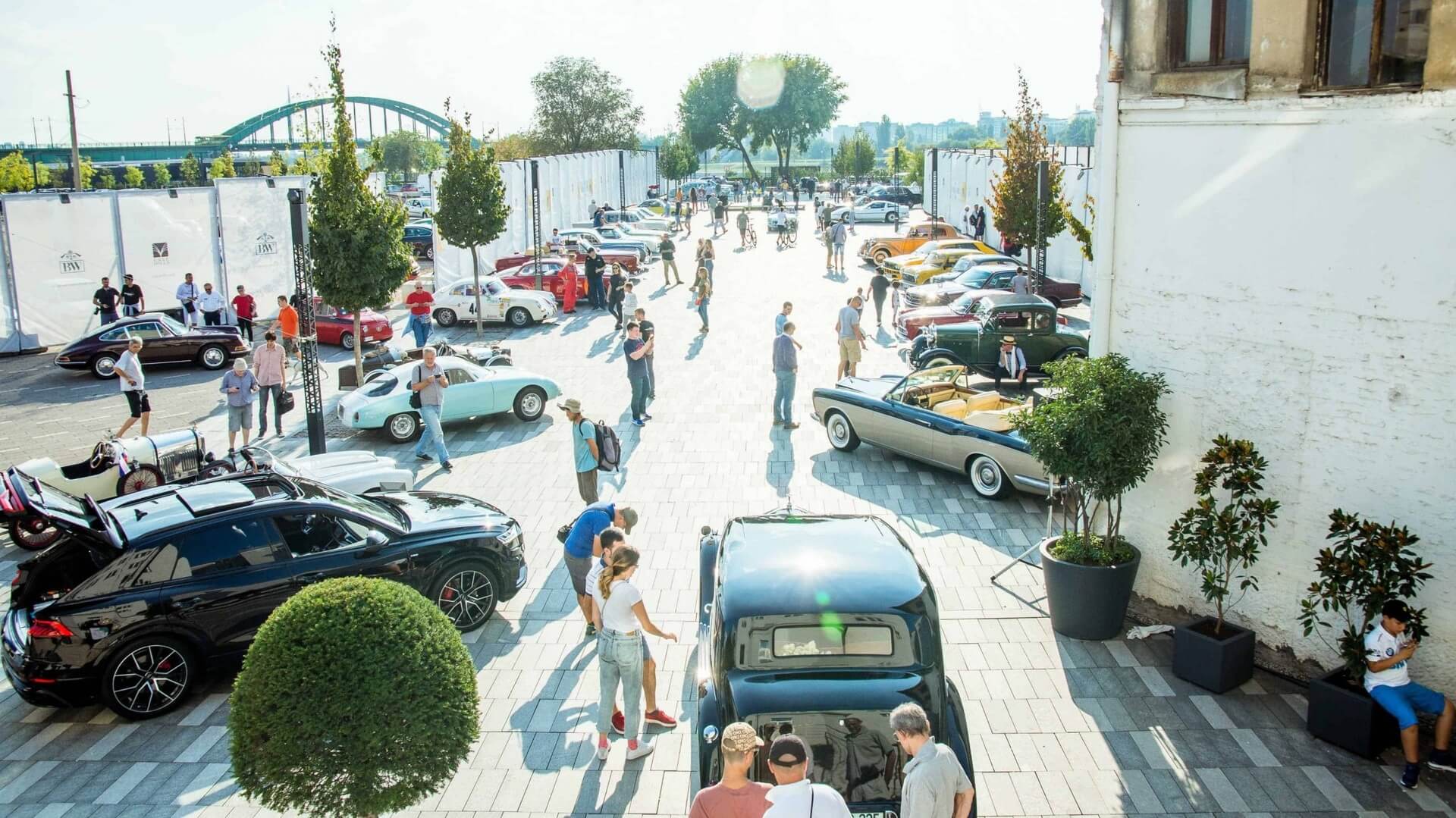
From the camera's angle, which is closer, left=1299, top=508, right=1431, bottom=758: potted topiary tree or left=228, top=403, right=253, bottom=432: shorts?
left=1299, top=508, right=1431, bottom=758: potted topiary tree

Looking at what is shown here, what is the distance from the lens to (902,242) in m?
38.0

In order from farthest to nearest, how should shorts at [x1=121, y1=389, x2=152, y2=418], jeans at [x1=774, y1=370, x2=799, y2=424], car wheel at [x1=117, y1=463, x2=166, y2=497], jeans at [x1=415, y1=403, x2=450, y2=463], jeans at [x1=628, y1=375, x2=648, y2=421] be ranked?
jeans at [x1=628, y1=375, x2=648, y2=421], jeans at [x1=774, y1=370, x2=799, y2=424], shorts at [x1=121, y1=389, x2=152, y2=418], jeans at [x1=415, y1=403, x2=450, y2=463], car wheel at [x1=117, y1=463, x2=166, y2=497]

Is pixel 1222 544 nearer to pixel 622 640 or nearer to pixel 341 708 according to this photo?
pixel 622 640

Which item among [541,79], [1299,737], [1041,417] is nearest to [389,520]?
[1041,417]

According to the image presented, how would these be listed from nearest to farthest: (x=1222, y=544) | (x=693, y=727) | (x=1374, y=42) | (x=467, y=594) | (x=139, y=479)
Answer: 1. (x=1374, y=42)
2. (x=693, y=727)
3. (x=1222, y=544)
4. (x=467, y=594)
5. (x=139, y=479)

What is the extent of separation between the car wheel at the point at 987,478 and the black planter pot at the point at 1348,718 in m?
5.64

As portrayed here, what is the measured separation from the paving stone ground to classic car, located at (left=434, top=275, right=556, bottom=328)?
12.4 m

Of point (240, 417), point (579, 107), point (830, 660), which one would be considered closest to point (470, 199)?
point (240, 417)

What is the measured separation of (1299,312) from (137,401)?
15.4 metres

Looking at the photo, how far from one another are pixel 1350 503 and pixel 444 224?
22773mm

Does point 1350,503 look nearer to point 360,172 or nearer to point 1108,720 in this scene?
point 1108,720

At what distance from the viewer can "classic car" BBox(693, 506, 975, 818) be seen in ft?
20.4


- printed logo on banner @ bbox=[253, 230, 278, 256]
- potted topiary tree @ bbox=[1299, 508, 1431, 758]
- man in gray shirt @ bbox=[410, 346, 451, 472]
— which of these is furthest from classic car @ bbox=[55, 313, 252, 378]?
potted topiary tree @ bbox=[1299, 508, 1431, 758]

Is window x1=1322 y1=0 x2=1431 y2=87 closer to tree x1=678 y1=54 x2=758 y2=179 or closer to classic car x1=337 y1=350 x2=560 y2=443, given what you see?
classic car x1=337 y1=350 x2=560 y2=443
